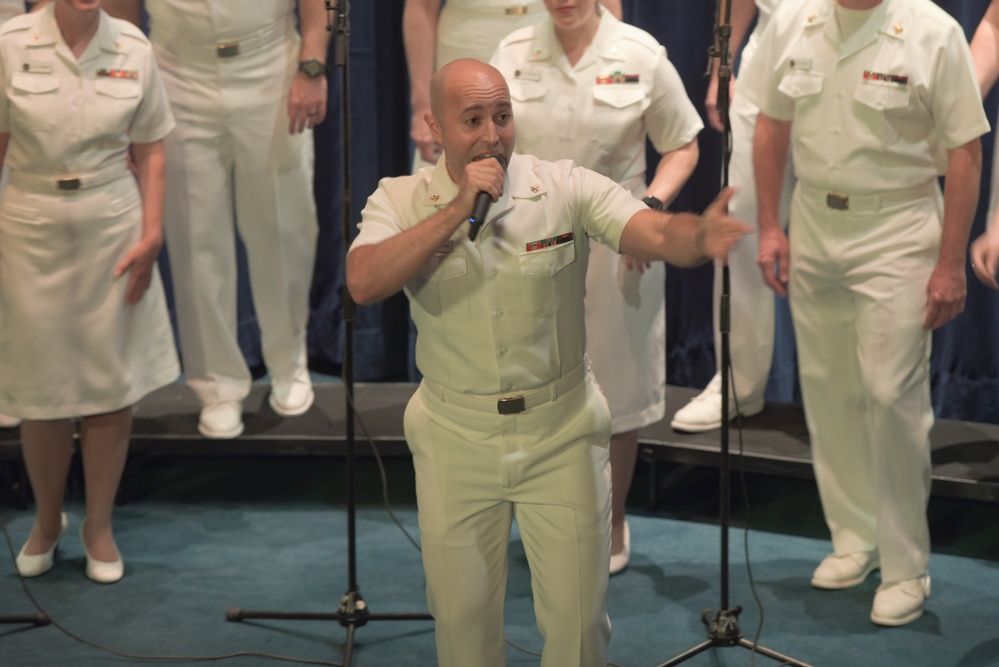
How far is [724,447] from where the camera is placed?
3498 millimetres

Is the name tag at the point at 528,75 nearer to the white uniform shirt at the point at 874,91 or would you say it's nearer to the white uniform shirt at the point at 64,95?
the white uniform shirt at the point at 874,91

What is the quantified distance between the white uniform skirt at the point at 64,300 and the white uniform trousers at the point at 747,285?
206cm

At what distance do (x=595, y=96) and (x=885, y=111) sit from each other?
2.63ft

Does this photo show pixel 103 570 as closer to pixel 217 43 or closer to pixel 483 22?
pixel 217 43

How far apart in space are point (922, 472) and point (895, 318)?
0.47 m

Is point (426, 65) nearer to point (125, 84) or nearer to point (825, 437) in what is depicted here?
point (125, 84)

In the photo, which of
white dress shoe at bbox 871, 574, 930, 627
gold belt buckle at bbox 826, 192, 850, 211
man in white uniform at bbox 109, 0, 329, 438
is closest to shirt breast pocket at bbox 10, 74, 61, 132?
man in white uniform at bbox 109, 0, 329, 438

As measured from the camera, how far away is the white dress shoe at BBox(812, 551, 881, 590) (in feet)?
13.4

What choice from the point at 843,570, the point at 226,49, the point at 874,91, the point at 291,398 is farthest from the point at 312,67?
the point at 843,570

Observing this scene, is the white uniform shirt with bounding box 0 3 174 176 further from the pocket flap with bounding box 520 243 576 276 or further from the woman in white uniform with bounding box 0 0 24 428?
the pocket flap with bounding box 520 243 576 276

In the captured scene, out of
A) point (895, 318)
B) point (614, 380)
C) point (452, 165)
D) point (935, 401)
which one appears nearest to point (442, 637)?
point (452, 165)

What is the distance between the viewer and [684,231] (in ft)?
8.16

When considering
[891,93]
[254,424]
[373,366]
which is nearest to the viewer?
[891,93]

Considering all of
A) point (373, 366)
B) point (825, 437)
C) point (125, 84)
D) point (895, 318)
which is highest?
point (125, 84)
